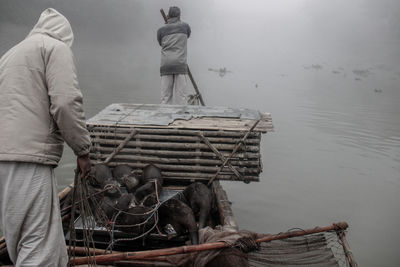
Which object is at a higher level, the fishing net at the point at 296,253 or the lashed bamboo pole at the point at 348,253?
the lashed bamboo pole at the point at 348,253

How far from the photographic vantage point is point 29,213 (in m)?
2.58

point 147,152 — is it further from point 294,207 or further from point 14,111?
point 294,207

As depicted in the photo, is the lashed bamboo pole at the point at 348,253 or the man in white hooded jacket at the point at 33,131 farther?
the lashed bamboo pole at the point at 348,253

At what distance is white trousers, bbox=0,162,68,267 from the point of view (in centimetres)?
253

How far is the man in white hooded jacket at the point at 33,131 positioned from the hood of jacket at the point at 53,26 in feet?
0.22

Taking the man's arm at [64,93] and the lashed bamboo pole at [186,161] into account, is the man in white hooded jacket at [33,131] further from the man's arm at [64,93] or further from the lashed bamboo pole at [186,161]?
the lashed bamboo pole at [186,161]

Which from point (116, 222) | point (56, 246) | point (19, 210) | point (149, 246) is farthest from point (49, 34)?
point (149, 246)

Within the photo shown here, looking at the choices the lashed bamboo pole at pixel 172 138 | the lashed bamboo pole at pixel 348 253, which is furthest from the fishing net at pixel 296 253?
the lashed bamboo pole at pixel 172 138

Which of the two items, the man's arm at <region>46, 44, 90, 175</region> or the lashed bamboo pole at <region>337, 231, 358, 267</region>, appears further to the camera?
the lashed bamboo pole at <region>337, 231, 358, 267</region>

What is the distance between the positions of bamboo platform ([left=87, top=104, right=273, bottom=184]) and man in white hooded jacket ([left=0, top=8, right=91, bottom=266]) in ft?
10.4

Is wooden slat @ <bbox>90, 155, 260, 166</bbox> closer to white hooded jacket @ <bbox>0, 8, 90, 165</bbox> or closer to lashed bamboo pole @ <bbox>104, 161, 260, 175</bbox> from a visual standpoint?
lashed bamboo pole @ <bbox>104, 161, 260, 175</bbox>

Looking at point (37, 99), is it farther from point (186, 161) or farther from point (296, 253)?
point (186, 161)

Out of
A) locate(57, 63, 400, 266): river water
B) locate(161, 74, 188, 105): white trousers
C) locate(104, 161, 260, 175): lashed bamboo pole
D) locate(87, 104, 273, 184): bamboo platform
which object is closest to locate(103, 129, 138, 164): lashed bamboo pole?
locate(87, 104, 273, 184): bamboo platform

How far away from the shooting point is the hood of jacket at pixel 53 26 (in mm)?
2721
